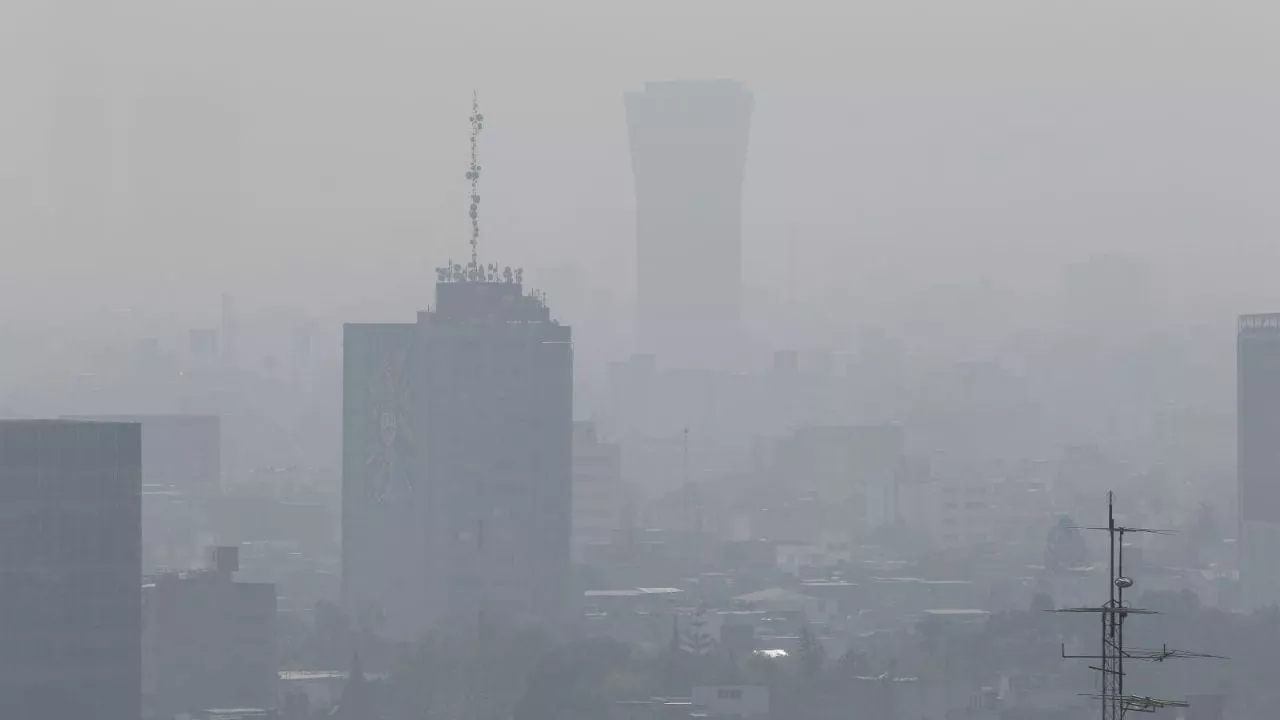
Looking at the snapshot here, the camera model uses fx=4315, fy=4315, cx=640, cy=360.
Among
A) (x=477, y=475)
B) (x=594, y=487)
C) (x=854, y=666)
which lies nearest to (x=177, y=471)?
(x=594, y=487)

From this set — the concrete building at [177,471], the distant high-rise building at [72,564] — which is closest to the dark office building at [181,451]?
the concrete building at [177,471]

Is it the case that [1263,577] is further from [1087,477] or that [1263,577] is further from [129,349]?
[129,349]

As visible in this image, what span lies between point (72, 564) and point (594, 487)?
283 feet

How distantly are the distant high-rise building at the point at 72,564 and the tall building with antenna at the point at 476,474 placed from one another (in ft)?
111

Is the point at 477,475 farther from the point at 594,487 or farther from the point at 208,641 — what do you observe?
the point at 594,487

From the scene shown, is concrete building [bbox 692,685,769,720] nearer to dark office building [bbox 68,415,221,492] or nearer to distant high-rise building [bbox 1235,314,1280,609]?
distant high-rise building [bbox 1235,314,1280,609]

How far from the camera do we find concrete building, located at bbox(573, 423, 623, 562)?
157800 millimetres

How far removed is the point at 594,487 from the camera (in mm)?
163875

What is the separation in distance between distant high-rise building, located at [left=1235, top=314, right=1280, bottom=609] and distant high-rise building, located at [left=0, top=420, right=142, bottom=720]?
5539 cm

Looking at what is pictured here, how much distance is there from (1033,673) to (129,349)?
108 m

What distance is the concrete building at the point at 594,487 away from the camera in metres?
158

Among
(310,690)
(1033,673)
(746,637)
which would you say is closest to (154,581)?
(310,690)

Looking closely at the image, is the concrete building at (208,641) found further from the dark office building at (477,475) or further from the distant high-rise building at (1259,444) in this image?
the distant high-rise building at (1259,444)

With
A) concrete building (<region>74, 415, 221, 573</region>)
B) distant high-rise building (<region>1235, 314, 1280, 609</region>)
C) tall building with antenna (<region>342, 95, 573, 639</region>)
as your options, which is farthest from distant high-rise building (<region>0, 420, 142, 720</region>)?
concrete building (<region>74, 415, 221, 573</region>)
